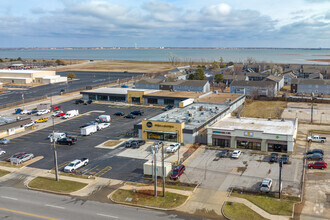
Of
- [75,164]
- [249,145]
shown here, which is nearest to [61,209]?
[75,164]

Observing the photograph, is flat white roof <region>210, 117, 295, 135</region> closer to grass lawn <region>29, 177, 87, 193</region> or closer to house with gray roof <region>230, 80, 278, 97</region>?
grass lawn <region>29, 177, 87, 193</region>

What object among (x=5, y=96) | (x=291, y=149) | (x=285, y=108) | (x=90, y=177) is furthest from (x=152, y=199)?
(x=5, y=96)

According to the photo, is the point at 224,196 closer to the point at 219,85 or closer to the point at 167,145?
the point at 167,145

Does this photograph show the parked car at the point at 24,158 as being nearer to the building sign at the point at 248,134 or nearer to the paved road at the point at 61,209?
the paved road at the point at 61,209

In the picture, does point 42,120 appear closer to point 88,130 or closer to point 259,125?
point 88,130

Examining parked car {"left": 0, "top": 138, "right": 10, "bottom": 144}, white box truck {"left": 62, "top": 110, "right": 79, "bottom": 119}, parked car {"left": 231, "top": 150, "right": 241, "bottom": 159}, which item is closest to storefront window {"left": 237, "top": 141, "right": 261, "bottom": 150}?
parked car {"left": 231, "top": 150, "right": 241, "bottom": 159}

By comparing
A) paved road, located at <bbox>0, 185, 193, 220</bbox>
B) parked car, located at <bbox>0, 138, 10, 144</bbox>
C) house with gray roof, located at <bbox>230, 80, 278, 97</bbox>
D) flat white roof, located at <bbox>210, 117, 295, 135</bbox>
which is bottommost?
paved road, located at <bbox>0, 185, 193, 220</bbox>
